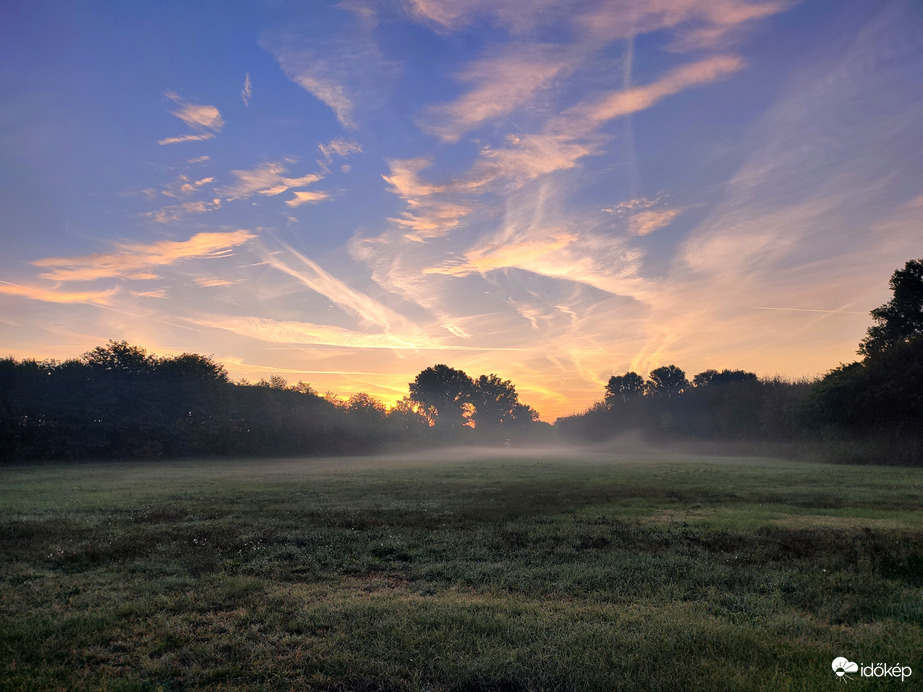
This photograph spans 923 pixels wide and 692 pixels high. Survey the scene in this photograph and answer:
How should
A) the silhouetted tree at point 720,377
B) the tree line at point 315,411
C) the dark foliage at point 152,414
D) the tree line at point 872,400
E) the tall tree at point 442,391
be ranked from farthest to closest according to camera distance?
the tall tree at point 442,391, the silhouetted tree at point 720,377, the dark foliage at point 152,414, the tree line at point 315,411, the tree line at point 872,400

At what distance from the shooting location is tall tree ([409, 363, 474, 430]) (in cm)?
12231

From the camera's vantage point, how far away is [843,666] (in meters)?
4.46

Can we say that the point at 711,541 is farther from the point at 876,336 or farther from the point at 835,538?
the point at 876,336

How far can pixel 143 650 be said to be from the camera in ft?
16.3

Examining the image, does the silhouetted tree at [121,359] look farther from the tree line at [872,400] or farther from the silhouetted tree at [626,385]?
the silhouetted tree at [626,385]

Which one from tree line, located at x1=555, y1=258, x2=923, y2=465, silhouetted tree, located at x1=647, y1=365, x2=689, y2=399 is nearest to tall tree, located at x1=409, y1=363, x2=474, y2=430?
silhouetted tree, located at x1=647, y1=365, x2=689, y2=399

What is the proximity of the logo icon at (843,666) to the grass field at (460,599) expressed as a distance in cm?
10

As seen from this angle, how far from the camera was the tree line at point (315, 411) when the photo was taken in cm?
3503

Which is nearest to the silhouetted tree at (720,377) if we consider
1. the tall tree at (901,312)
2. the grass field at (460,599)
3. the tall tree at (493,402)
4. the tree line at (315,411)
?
the tree line at (315,411)

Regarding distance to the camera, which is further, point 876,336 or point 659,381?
point 659,381

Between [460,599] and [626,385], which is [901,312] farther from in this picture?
[626,385]

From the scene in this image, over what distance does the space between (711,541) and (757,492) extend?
376 inches

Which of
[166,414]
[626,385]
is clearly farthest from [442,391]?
[166,414]

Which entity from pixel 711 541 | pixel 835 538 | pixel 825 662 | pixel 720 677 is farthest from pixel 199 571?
pixel 835 538
